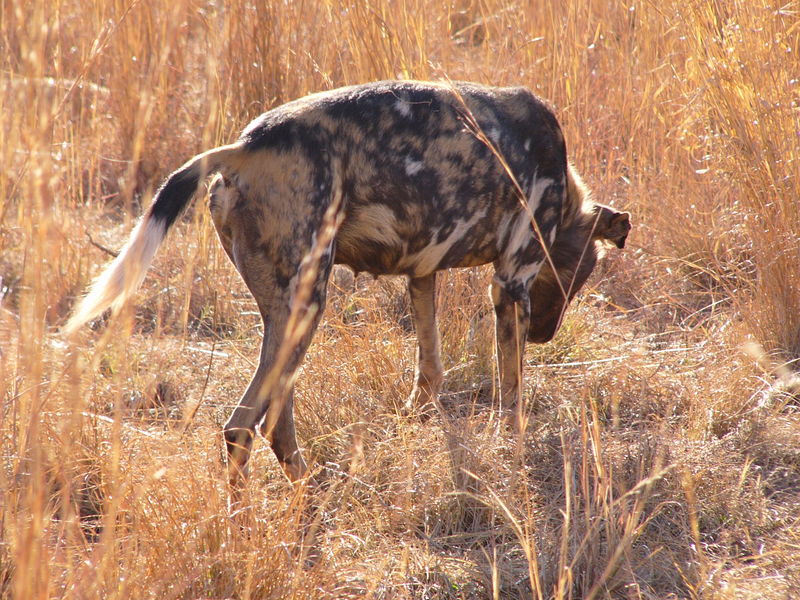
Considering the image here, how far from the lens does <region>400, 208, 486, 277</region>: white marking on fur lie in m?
3.23

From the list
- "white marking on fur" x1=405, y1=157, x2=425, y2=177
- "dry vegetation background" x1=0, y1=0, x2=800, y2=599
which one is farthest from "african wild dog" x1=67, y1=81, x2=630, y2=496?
"dry vegetation background" x1=0, y1=0, x2=800, y2=599

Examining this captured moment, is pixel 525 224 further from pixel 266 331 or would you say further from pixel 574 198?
pixel 266 331

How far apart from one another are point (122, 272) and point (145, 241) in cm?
12

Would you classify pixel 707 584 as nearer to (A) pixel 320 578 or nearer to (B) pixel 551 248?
(A) pixel 320 578

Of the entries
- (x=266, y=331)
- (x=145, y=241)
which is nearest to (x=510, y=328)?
(x=266, y=331)

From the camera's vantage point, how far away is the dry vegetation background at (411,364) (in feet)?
7.24

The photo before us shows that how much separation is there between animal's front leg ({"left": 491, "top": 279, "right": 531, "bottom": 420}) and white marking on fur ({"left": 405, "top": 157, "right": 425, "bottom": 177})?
0.68 metres

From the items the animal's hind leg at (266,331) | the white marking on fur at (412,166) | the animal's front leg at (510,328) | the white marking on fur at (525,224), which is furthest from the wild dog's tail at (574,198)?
the animal's hind leg at (266,331)

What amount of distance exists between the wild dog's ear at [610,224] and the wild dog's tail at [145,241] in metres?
1.67

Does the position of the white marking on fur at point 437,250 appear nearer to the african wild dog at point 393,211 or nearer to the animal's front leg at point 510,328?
the african wild dog at point 393,211

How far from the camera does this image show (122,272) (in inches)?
94.0

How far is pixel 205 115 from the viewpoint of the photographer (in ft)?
19.2

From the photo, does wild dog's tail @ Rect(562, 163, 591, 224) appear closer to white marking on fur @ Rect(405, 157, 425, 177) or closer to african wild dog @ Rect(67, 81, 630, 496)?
african wild dog @ Rect(67, 81, 630, 496)

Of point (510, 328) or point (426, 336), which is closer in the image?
point (510, 328)
